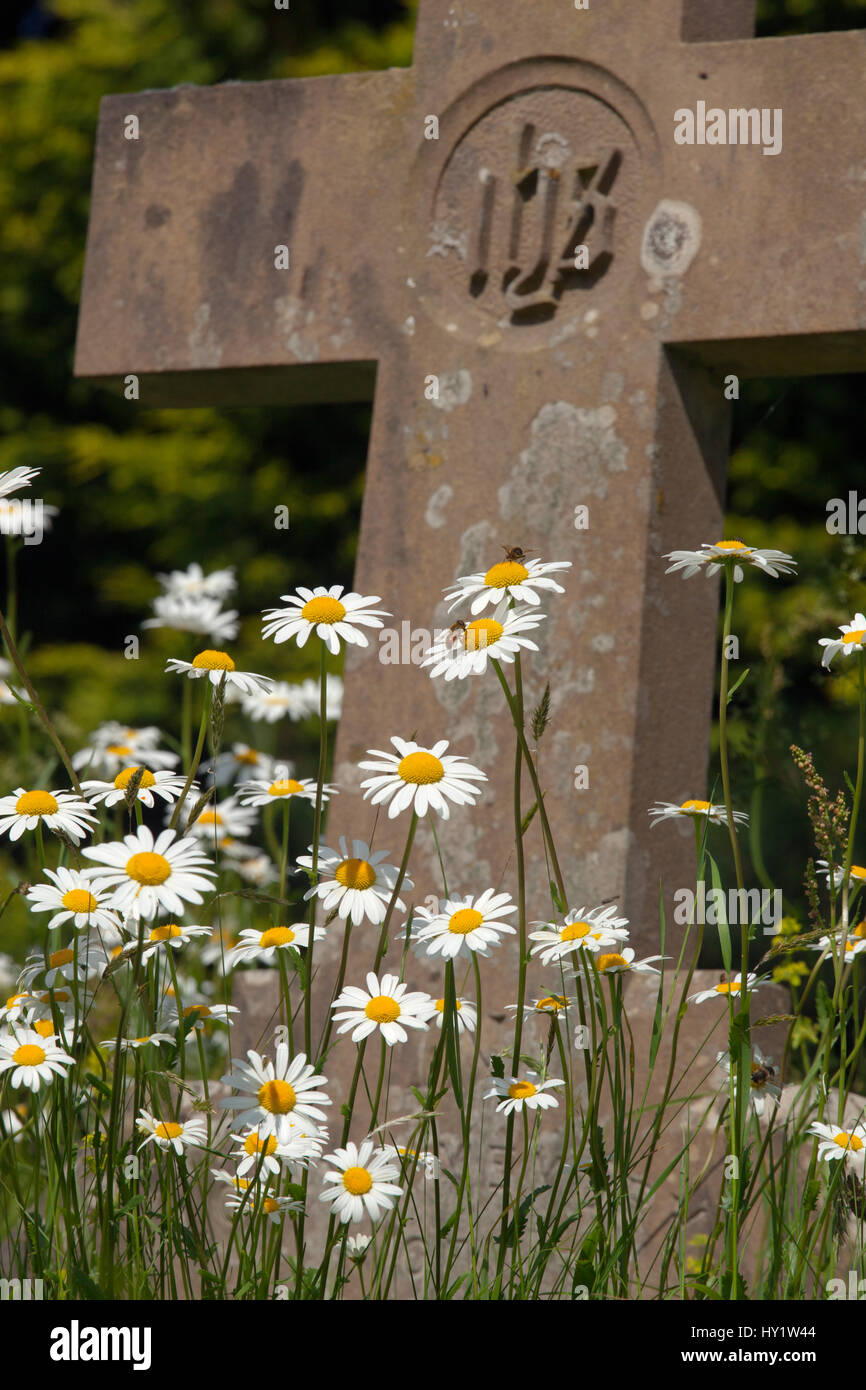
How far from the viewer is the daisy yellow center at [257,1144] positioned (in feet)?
4.70

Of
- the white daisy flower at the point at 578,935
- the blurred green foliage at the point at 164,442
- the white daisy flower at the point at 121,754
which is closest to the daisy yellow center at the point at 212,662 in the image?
the white daisy flower at the point at 578,935

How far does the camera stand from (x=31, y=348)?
26.9 ft

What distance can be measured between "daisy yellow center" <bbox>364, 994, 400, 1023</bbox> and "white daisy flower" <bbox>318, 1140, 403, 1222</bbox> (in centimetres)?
13

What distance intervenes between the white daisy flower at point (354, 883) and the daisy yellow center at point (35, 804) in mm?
303

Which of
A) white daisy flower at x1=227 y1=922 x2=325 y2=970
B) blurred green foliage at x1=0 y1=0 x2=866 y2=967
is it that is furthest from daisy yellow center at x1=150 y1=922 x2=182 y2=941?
blurred green foliage at x1=0 y1=0 x2=866 y2=967

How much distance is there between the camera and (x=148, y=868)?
147 centimetres

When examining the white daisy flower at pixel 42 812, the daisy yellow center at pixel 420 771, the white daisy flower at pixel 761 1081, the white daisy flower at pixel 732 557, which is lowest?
the white daisy flower at pixel 761 1081

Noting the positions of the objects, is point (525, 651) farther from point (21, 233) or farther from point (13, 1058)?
point (21, 233)

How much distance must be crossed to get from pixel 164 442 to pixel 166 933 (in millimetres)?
6029

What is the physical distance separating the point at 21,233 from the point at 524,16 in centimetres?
571

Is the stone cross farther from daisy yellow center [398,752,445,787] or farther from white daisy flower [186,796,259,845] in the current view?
daisy yellow center [398,752,445,787]

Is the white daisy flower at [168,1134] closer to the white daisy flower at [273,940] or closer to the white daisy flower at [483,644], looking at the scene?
the white daisy flower at [273,940]

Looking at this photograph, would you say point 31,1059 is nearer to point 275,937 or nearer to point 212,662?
point 275,937

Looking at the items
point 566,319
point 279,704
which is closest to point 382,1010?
point 566,319
